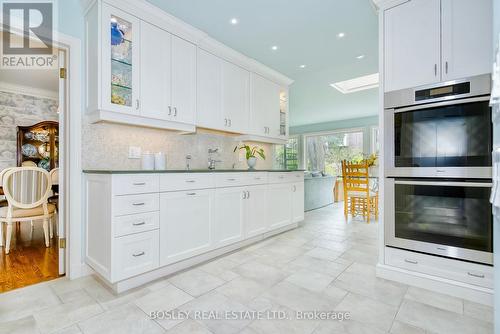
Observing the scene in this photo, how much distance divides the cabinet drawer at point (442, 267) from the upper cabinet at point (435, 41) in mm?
1395

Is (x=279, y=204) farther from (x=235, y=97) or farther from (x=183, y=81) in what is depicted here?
(x=183, y=81)

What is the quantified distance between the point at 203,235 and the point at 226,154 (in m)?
1.47

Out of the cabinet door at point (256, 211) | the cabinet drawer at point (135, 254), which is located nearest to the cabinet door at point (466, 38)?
the cabinet door at point (256, 211)

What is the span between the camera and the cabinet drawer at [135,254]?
1.81 metres

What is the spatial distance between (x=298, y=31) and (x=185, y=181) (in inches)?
83.4

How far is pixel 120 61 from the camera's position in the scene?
217 centimetres

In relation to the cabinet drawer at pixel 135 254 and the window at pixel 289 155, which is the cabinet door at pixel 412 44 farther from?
the window at pixel 289 155

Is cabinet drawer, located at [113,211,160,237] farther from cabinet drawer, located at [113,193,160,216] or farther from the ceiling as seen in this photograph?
the ceiling

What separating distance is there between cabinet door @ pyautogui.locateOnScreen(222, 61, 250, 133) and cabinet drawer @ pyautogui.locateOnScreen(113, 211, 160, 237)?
1587 millimetres

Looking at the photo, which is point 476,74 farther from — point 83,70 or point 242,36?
point 83,70

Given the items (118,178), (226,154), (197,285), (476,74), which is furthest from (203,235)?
(476,74)

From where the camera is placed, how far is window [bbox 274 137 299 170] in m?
7.99

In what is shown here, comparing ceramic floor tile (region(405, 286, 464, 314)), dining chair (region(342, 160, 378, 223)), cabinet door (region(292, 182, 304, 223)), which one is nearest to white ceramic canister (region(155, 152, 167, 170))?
cabinet door (region(292, 182, 304, 223))

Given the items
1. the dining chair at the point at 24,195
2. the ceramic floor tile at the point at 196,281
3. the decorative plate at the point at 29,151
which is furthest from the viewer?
the decorative plate at the point at 29,151
